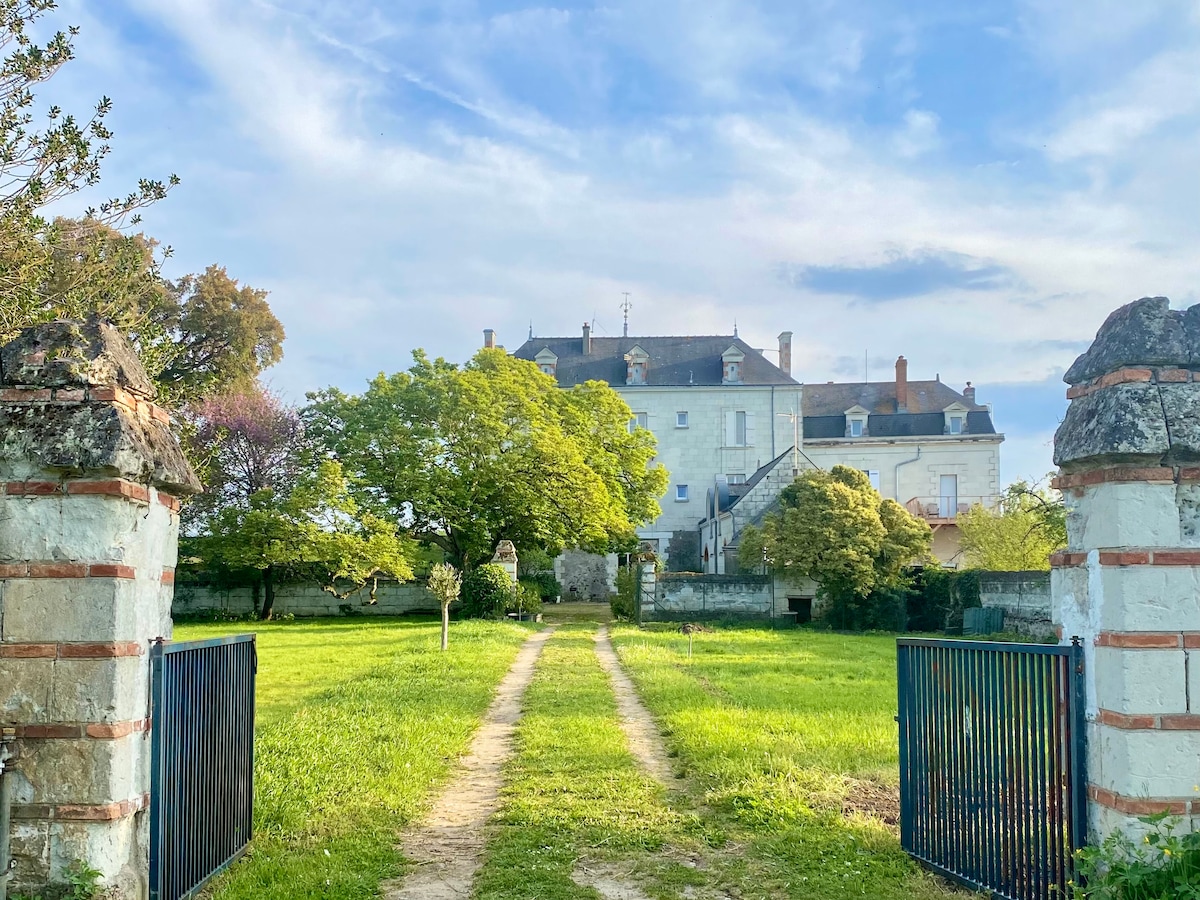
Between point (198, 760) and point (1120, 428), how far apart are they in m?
4.91

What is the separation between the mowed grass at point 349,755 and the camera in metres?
5.57

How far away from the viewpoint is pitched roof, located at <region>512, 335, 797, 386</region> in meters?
45.6

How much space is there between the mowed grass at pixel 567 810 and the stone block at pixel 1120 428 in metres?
3.37

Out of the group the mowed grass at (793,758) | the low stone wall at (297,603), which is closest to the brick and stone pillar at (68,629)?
the mowed grass at (793,758)

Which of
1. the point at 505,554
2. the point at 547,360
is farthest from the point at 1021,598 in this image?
the point at 547,360

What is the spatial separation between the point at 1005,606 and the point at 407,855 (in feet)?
67.7

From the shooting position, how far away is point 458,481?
29.0 meters

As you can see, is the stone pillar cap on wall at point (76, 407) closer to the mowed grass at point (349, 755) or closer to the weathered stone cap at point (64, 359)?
the weathered stone cap at point (64, 359)

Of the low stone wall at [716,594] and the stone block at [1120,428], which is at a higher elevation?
the stone block at [1120,428]

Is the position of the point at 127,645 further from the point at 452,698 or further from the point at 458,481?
the point at 458,481

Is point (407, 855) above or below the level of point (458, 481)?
below

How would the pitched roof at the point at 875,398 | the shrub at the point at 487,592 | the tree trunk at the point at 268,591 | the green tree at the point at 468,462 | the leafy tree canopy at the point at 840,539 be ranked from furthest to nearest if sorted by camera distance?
the pitched roof at the point at 875,398 < the tree trunk at the point at 268,591 < the green tree at the point at 468,462 < the shrub at the point at 487,592 < the leafy tree canopy at the point at 840,539

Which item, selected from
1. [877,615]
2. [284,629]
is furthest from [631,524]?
[284,629]

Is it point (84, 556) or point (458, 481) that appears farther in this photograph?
point (458, 481)
